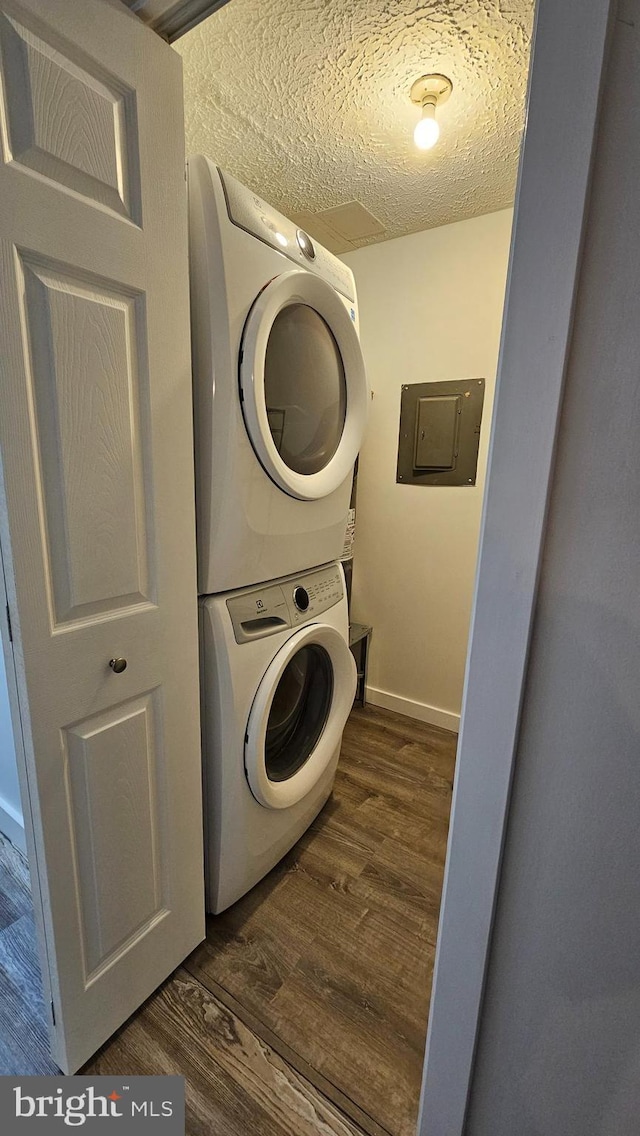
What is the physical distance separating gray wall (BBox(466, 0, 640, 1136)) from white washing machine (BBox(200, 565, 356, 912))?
0.68 metres

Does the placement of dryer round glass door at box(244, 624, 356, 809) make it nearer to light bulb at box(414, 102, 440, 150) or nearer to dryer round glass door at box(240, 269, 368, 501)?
dryer round glass door at box(240, 269, 368, 501)

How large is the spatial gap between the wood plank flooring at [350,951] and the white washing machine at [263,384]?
0.96m

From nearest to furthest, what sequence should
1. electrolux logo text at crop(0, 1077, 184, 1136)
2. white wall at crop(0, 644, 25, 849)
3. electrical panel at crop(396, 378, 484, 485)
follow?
1. electrolux logo text at crop(0, 1077, 184, 1136)
2. white wall at crop(0, 644, 25, 849)
3. electrical panel at crop(396, 378, 484, 485)

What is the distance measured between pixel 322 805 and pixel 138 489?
135cm

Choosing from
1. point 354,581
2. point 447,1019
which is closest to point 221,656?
point 447,1019

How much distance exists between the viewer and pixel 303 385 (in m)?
1.21

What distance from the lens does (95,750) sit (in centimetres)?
84

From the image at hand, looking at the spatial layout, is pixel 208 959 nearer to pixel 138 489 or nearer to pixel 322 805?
pixel 322 805

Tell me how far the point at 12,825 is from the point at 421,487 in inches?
81.0

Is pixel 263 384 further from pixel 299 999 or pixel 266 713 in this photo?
pixel 299 999

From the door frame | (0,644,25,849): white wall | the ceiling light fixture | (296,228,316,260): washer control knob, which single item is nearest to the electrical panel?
the ceiling light fixture

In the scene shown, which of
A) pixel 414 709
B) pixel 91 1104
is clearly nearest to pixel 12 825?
pixel 91 1104

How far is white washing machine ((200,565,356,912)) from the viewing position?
1091 mm

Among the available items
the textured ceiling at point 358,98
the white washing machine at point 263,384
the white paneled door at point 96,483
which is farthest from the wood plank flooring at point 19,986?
the textured ceiling at point 358,98
